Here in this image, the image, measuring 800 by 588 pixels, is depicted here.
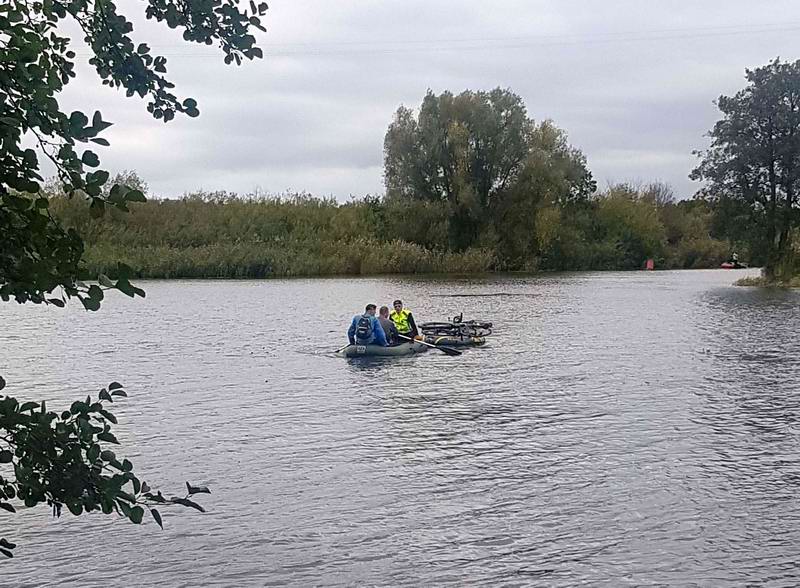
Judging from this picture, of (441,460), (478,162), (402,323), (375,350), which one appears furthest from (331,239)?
(441,460)

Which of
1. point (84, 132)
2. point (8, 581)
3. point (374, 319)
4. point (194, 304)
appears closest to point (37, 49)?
point (84, 132)

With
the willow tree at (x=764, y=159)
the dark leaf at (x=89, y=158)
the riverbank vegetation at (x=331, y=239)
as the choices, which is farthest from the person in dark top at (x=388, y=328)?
the riverbank vegetation at (x=331, y=239)

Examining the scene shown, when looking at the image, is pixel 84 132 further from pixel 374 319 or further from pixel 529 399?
pixel 374 319

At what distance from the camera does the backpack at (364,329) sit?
77.5 ft

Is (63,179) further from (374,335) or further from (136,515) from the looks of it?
(374,335)

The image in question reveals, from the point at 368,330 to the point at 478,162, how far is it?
1804 inches

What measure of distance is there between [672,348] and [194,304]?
2288 cm

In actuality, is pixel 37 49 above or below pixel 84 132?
above

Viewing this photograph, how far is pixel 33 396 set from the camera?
1766 cm

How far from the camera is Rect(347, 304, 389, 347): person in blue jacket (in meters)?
23.6

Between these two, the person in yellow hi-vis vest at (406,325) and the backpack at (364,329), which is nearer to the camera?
the backpack at (364,329)

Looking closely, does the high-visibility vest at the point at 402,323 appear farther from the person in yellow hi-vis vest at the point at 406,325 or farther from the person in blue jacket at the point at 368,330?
the person in blue jacket at the point at 368,330

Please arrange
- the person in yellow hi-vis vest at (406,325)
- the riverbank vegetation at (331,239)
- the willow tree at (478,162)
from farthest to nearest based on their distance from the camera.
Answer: the willow tree at (478,162) → the riverbank vegetation at (331,239) → the person in yellow hi-vis vest at (406,325)

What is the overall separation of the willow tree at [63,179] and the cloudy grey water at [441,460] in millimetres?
5154
